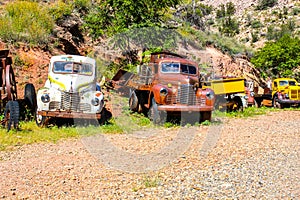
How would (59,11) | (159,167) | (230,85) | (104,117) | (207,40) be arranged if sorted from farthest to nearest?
(207,40) → (59,11) → (230,85) → (104,117) → (159,167)

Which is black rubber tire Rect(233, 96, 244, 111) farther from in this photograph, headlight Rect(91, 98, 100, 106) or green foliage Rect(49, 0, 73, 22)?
green foliage Rect(49, 0, 73, 22)

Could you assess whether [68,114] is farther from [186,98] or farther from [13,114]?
[186,98]

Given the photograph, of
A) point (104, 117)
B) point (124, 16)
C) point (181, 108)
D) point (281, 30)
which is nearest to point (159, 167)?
point (181, 108)

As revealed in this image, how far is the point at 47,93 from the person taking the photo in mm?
11734

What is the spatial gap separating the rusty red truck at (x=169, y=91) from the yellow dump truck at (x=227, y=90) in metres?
1.39

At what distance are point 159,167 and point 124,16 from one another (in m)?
13.7

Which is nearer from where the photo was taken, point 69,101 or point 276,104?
point 69,101

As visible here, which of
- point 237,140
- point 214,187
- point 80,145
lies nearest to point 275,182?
point 214,187

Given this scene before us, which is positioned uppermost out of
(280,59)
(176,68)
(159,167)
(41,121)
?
(280,59)

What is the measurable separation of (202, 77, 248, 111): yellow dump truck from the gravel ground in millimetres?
4436

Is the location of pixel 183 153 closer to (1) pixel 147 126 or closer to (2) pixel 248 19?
(1) pixel 147 126

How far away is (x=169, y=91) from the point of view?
12.6 metres

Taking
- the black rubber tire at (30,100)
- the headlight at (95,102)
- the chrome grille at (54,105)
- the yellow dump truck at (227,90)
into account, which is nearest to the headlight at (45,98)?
the chrome grille at (54,105)

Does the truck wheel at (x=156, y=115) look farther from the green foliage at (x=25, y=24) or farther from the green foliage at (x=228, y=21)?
the green foliage at (x=228, y=21)
